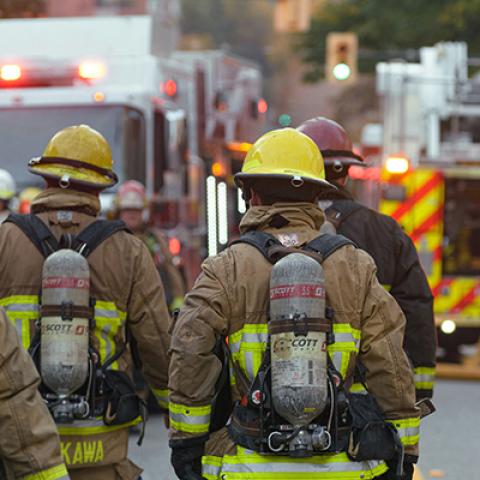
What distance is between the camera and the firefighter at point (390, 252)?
5.95 m

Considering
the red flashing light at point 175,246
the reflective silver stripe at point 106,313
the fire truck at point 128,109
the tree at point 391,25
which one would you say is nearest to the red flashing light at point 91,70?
the fire truck at point 128,109

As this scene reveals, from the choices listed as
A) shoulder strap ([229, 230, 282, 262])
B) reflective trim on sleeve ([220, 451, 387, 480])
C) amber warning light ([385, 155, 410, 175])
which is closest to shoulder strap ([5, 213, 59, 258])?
shoulder strap ([229, 230, 282, 262])

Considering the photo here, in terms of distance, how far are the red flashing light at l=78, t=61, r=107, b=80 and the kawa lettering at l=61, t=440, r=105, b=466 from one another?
7.99 metres

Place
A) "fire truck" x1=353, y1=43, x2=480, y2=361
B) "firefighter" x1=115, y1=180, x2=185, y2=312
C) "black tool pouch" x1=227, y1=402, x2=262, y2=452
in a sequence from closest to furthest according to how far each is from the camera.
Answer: "black tool pouch" x1=227, y1=402, x2=262, y2=452 < "firefighter" x1=115, y1=180, x2=185, y2=312 < "fire truck" x1=353, y1=43, x2=480, y2=361

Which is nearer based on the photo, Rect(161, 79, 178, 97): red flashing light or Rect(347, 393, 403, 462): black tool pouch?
Rect(347, 393, 403, 462): black tool pouch

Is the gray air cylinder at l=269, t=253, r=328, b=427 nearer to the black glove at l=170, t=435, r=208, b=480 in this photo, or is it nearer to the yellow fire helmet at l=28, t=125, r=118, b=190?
the black glove at l=170, t=435, r=208, b=480

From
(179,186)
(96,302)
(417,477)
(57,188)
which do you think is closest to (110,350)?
(96,302)

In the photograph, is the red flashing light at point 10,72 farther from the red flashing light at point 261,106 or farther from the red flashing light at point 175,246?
the red flashing light at point 261,106

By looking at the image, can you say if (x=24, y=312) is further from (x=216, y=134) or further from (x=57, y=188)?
(x=216, y=134)

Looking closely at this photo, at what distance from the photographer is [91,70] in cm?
1293

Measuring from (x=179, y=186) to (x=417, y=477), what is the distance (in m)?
4.71

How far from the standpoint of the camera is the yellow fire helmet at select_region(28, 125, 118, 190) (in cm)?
555

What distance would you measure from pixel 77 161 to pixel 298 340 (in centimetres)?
168

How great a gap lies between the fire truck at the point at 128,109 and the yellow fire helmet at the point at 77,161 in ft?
18.7
